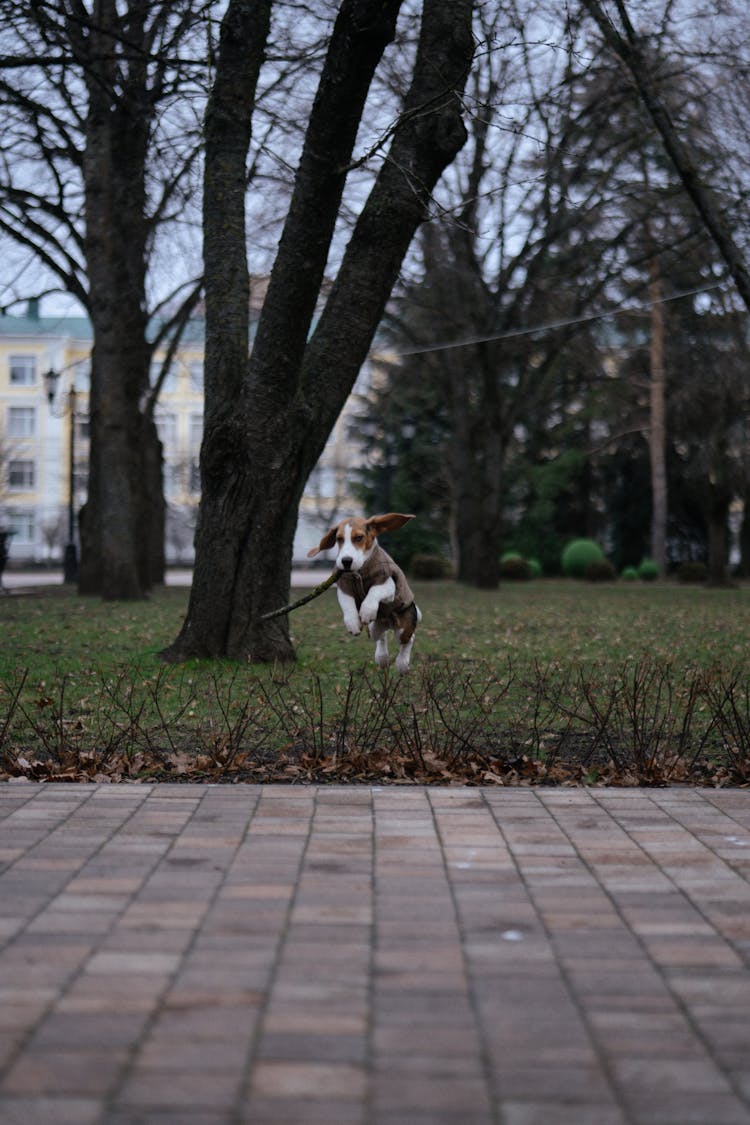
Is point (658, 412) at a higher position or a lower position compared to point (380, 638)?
higher

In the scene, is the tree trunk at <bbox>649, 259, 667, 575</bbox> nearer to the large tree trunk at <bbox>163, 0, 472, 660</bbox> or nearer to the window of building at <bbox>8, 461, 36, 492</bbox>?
the large tree trunk at <bbox>163, 0, 472, 660</bbox>

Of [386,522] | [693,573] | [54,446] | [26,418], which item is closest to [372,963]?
[386,522]

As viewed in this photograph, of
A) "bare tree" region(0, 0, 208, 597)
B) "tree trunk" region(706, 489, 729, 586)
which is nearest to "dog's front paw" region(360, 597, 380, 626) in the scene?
"bare tree" region(0, 0, 208, 597)

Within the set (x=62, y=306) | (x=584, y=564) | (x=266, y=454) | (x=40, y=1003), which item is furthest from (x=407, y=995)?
(x=584, y=564)

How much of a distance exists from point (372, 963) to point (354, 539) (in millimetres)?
4597

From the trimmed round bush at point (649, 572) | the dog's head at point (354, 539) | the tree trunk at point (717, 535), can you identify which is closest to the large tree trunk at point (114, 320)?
the dog's head at point (354, 539)

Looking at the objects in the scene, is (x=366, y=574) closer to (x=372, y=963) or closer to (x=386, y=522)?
(x=386, y=522)

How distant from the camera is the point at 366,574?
26.3 ft

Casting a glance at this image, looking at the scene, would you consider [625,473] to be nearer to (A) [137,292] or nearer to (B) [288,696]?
(A) [137,292]

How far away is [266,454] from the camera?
398 inches

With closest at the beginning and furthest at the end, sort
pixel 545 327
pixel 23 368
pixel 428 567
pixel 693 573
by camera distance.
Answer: pixel 545 327, pixel 693 573, pixel 428 567, pixel 23 368

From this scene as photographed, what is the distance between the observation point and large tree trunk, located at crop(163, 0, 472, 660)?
9.90 meters

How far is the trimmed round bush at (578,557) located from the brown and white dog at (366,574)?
1400 inches

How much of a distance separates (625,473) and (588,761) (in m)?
44.6
